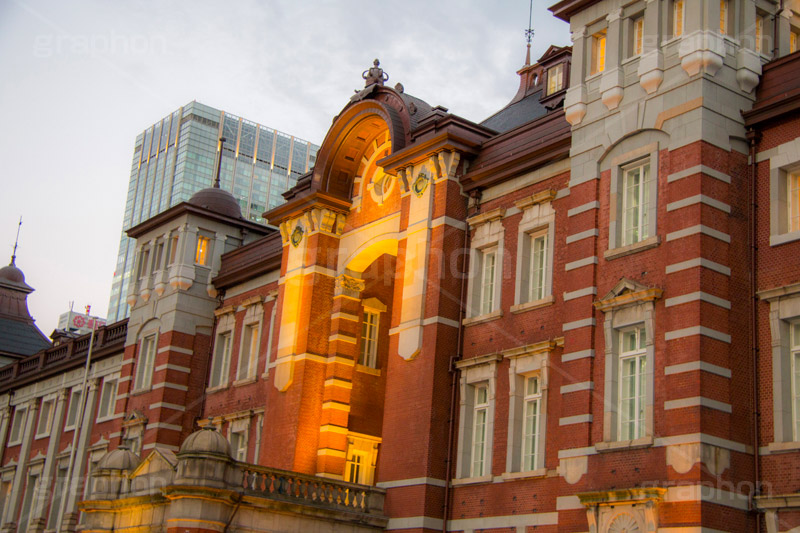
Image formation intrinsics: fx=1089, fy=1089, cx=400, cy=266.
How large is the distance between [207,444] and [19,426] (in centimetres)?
2929

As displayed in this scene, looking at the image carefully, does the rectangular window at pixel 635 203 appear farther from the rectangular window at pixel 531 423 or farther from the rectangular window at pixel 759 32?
the rectangular window at pixel 531 423

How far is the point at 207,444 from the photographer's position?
23.5 metres

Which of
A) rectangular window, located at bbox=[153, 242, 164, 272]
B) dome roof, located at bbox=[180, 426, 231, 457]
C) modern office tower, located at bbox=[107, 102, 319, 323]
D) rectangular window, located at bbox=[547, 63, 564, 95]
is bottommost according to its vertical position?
dome roof, located at bbox=[180, 426, 231, 457]

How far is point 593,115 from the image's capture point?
2306 cm

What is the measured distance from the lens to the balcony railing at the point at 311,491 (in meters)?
24.3

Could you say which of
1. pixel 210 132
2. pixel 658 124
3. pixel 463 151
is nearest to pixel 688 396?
pixel 658 124

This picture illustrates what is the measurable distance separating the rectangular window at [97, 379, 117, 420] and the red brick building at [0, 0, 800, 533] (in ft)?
17.9

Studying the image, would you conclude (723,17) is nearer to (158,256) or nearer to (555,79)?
(555,79)

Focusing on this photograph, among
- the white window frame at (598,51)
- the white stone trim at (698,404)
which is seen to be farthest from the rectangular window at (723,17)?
the white stone trim at (698,404)

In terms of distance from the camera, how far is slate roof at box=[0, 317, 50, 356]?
183 ft

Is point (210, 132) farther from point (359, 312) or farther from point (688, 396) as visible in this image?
point (688, 396)

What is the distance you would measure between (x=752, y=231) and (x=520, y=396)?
651cm

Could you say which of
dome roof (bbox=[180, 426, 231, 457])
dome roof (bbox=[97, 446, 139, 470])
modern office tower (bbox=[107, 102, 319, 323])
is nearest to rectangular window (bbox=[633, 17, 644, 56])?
dome roof (bbox=[180, 426, 231, 457])

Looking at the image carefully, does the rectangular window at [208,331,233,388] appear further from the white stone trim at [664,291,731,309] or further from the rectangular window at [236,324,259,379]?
the white stone trim at [664,291,731,309]
